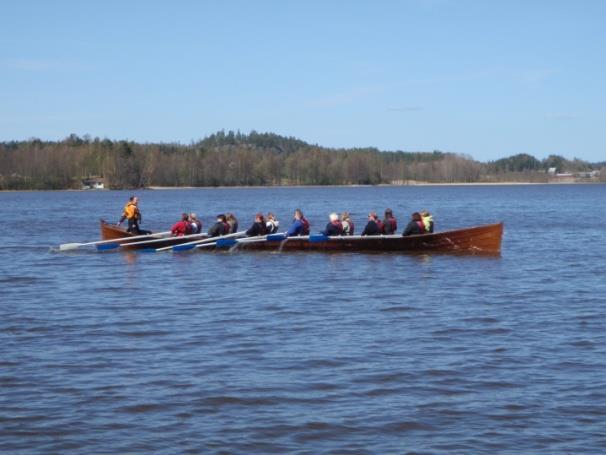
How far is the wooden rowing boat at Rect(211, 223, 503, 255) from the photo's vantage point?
95.3 feet

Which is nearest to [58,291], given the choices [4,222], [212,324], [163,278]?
[163,278]

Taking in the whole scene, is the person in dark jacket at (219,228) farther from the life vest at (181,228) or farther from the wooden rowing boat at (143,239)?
the life vest at (181,228)

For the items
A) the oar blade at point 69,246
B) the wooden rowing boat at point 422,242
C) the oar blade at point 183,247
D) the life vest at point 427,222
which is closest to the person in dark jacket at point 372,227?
the wooden rowing boat at point 422,242

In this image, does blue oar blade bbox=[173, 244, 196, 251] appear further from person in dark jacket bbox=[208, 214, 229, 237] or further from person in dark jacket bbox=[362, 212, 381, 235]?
person in dark jacket bbox=[362, 212, 381, 235]

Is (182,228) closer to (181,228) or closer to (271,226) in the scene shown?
(181,228)

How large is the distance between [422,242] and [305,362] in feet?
52.1

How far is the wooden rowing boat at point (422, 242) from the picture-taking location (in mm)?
29047

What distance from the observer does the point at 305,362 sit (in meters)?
13.7

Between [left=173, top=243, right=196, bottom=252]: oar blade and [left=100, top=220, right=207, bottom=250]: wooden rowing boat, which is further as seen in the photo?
[left=100, top=220, right=207, bottom=250]: wooden rowing boat

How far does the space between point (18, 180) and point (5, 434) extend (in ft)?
528

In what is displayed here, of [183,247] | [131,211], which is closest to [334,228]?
[183,247]

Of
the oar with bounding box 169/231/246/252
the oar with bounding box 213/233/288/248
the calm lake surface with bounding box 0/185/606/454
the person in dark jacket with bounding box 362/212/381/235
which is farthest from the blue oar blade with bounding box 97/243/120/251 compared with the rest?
the person in dark jacket with bounding box 362/212/381/235

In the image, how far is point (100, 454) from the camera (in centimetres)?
982

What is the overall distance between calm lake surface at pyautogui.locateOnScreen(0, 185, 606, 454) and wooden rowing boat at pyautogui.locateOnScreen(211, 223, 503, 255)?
299cm
